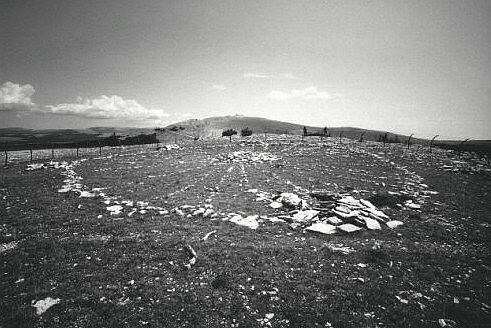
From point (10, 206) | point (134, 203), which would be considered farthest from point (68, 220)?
point (10, 206)

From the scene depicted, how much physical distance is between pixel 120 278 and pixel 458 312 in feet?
35.3

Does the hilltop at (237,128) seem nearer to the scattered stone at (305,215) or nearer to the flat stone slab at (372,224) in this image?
the scattered stone at (305,215)

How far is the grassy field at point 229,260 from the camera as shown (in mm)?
6855

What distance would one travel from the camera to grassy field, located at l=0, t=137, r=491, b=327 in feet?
22.5

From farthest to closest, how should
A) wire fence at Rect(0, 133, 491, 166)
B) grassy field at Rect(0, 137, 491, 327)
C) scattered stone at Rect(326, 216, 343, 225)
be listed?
wire fence at Rect(0, 133, 491, 166) → scattered stone at Rect(326, 216, 343, 225) → grassy field at Rect(0, 137, 491, 327)

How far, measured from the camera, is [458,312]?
23.0 feet

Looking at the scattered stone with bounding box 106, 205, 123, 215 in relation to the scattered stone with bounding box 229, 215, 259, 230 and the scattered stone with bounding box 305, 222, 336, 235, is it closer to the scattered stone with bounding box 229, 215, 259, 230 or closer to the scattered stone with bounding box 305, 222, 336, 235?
the scattered stone with bounding box 229, 215, 259, 230

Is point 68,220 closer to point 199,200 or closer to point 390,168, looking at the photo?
point 199,200

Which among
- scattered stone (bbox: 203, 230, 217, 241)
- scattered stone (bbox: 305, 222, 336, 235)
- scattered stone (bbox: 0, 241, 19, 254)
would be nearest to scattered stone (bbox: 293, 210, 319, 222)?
scattered stone (bbox: 305, 222, 336, 235)

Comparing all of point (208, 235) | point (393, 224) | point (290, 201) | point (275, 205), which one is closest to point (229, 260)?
point (208, 235)

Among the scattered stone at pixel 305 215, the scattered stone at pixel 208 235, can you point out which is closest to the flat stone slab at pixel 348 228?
the scattered stone at pixel 305 215

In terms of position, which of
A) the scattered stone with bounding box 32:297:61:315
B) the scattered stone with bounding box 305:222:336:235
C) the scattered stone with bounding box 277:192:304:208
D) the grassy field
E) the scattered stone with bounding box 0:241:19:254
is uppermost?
the scattered stone with bounding box 277:192:304:208

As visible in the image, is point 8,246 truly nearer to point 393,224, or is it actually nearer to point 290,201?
point 290,201

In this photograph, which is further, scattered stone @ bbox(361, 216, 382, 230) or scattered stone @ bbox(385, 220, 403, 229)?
scattered stone @ bbox(385, 220, 403, 229)
